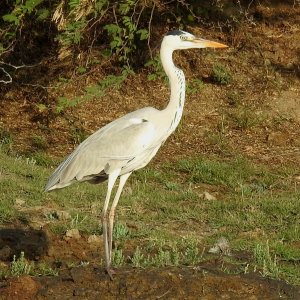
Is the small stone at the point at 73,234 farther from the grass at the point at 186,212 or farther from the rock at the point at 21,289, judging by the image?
the rock at the point at 21,289

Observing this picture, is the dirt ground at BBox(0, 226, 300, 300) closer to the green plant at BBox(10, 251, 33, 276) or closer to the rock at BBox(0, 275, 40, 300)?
the rock at BBox(0, 275, 40, 300)

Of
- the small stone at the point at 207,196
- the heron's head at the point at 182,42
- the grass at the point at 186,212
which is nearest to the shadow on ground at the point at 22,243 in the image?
the grass at the point at 186,212

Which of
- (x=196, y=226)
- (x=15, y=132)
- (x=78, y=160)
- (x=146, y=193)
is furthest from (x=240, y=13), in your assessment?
(x=78, y=160)

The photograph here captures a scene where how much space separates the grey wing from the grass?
70 cm

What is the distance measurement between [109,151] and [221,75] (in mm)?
8676

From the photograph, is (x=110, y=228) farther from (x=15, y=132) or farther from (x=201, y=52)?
(x=201, y=52)

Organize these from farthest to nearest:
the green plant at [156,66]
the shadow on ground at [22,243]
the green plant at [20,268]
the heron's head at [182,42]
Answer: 1. the green plant at [156,66]
2. the shadow on ground at [22,243]
3. the heron's head at [182,42]
4. the green plant at [20,268]

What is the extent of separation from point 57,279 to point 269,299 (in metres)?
1.40

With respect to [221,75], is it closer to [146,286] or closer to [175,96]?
[175,96]

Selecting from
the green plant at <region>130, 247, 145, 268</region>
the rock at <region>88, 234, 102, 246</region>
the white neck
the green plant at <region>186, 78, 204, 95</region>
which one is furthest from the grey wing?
the green plant at <region>186, 78, 204, 95</region>

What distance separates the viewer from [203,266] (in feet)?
21.3

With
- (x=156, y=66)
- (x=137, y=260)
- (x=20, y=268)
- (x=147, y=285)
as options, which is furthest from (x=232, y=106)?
(x=147, y=285)

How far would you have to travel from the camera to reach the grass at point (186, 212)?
7258mm

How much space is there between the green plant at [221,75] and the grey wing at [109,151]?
8404 millimetres
